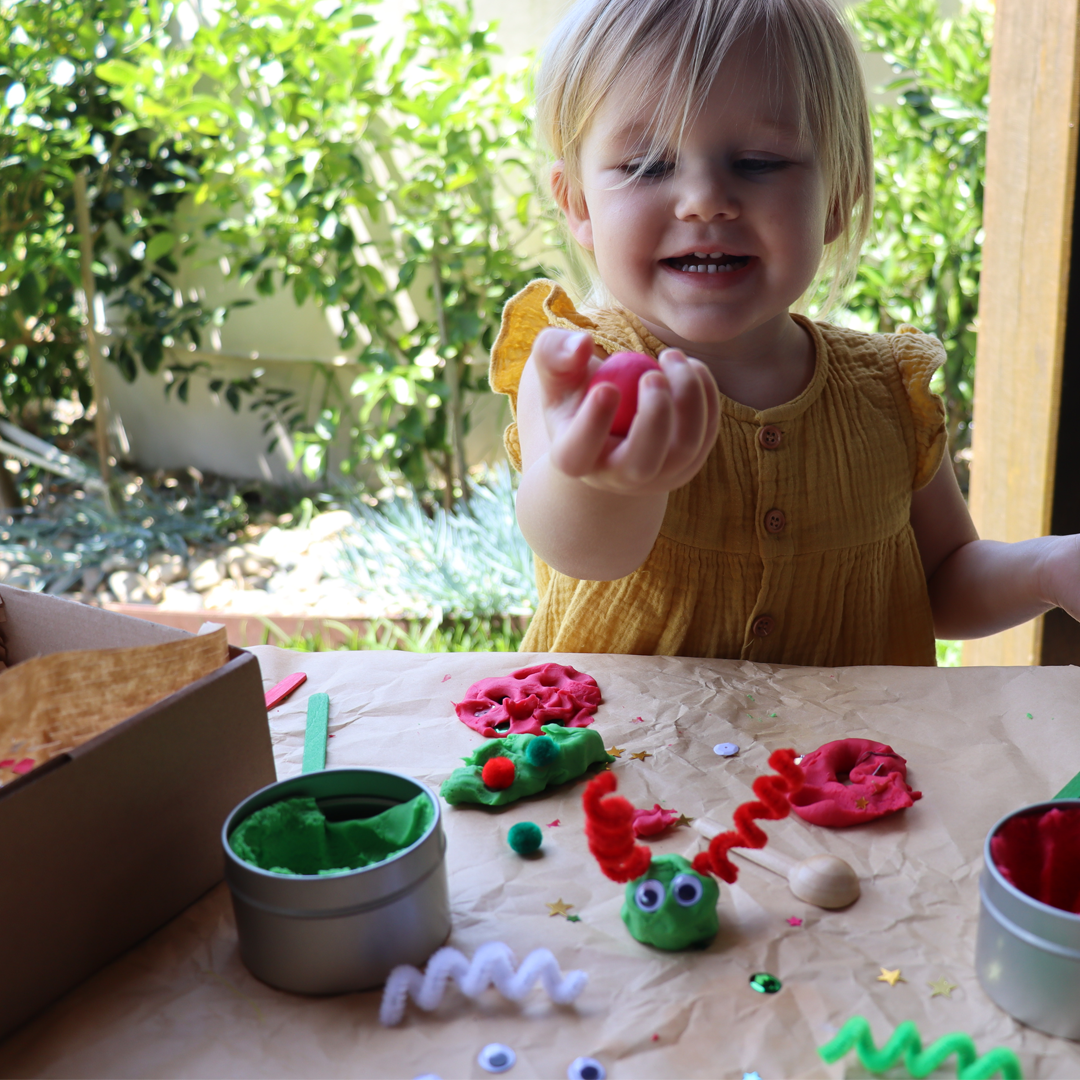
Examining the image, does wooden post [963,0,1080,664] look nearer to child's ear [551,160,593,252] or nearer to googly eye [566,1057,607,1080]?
child's ear [551,160,593,252]

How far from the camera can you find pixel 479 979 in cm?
47

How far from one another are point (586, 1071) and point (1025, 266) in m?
1.37

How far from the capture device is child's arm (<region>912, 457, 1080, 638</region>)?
3.09 feet

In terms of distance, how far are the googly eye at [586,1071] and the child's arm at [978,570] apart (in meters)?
0.67

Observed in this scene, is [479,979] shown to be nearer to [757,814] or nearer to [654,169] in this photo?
[757,814]

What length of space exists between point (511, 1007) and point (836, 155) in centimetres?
78

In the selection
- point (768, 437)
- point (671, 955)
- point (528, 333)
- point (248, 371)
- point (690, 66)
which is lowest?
point (248, 371)

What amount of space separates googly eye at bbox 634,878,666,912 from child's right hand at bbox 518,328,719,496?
8.2 inches

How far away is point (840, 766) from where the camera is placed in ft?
2.14

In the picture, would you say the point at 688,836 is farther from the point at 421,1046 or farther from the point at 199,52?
the point at 199,52

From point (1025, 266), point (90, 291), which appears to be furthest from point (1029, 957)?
point (90, 291)

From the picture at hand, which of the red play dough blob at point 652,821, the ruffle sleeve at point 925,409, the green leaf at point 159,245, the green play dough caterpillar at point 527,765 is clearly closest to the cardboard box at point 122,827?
the green play dough caterpillar at point 527,765

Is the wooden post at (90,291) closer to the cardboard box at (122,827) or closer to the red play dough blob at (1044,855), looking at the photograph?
the cardboard box at (122,827)

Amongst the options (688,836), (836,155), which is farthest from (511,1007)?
(836,155)
